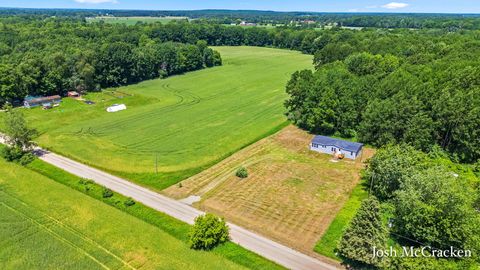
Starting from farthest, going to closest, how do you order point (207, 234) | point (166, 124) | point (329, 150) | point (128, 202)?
point (166, 124) < point (329, 150) < point (128, 202) < point (207, 234)

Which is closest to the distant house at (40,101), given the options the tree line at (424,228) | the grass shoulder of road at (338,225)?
the grass shoulder of road at (338,225)

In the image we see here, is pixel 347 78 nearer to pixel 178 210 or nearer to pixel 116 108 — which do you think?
pixel 178 210

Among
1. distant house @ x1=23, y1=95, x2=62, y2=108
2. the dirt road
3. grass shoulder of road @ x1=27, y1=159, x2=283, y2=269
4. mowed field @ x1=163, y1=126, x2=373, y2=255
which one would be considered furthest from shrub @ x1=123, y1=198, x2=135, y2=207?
distant house @ x1=23, y1=95, x2=62, y2=108

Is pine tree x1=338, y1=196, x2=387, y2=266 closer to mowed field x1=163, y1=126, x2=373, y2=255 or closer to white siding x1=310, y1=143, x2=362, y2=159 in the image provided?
mowed field x1=163, y1=126, x2=373, y2=255

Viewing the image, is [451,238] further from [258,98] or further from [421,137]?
[258,98]

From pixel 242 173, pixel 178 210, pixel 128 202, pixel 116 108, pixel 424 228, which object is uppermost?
pixel 424 228

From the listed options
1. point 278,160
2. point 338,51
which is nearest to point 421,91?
point 278,160

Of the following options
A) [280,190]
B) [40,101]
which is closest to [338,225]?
[280,190]
